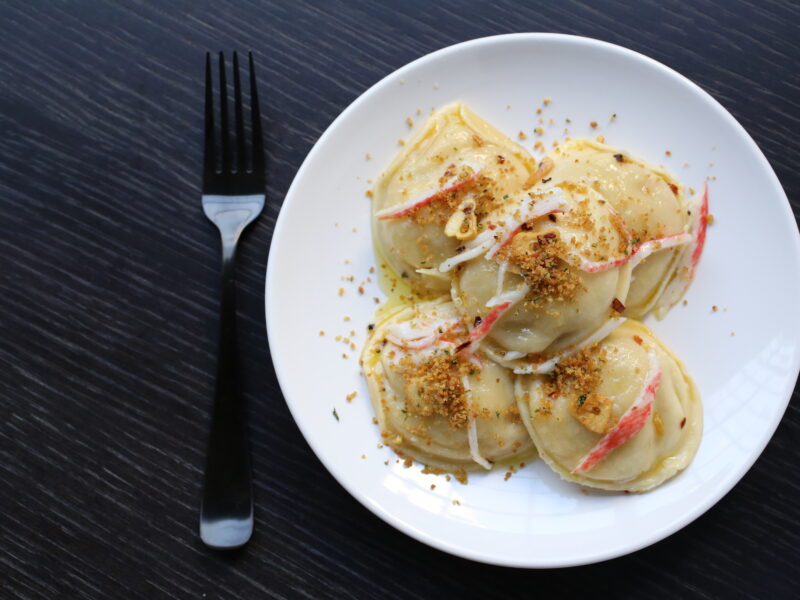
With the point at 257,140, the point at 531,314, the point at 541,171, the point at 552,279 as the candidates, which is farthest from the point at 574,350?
the point at 257,140

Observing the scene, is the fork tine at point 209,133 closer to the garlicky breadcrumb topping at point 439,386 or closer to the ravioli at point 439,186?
the ravioli at point 439,186

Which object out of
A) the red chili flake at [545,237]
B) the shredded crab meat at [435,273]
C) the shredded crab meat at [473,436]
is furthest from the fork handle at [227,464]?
the red chili flake at [545,237]

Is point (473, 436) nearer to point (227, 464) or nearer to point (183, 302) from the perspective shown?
point (227, 464)

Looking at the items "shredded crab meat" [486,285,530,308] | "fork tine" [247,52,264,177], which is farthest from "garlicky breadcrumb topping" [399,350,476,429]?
"fork tine" [247,52,264,177]

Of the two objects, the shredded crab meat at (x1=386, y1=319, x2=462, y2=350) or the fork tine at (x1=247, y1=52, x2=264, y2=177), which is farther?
the fork tine at (x1=247, y1=52, x2=264, y2=177)

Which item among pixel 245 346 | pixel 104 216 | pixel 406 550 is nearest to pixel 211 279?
pixel 245 346

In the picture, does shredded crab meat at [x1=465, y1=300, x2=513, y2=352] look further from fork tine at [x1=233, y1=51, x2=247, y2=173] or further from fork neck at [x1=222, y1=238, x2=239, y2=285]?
fork tine at [x1=233, y1=51, x2=247, y2=173]

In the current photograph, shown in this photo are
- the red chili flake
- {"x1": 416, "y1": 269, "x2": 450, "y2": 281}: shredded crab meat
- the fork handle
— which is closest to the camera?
the red chili flake
